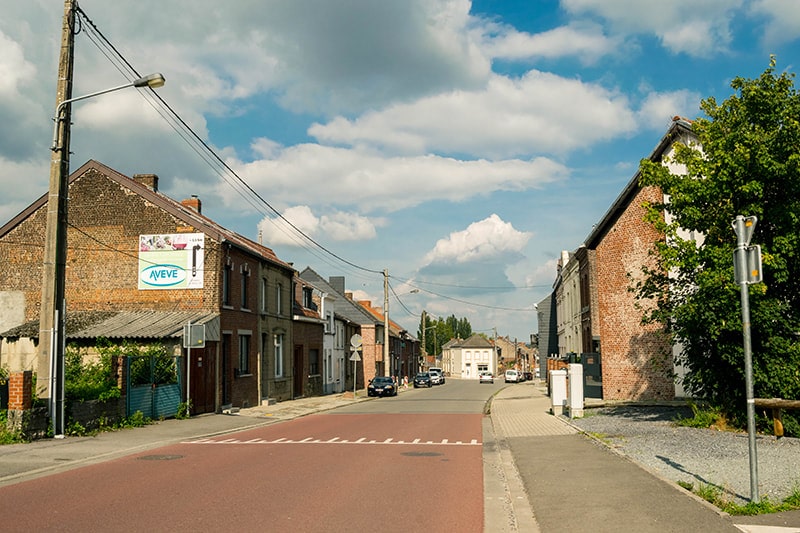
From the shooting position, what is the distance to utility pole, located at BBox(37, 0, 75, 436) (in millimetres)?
15734

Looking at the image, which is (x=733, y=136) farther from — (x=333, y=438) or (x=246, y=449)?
(x=246, y=449)

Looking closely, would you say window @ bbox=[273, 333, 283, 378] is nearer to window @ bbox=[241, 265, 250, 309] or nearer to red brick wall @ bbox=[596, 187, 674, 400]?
window @ bbox=[241, 265, 250, 309]

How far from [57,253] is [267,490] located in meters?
9.26

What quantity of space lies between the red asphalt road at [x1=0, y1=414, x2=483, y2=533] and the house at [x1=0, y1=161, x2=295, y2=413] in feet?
35.9

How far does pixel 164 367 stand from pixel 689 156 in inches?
673

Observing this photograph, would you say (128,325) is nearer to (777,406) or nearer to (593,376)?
(593,376)

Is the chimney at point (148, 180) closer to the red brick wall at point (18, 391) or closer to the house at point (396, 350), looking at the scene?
the red brick wall at point (18, 391)

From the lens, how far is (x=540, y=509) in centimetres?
866

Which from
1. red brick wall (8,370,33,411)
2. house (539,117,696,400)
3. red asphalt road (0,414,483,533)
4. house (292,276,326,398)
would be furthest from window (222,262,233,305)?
house (539,117,696,400)

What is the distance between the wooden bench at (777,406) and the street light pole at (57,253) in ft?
48.4

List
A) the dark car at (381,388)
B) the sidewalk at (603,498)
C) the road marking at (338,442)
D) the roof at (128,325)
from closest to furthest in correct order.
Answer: the sidewalk at (603,498), the road marking at (338,442), the roof at (128,325), the dark car at (381,388)

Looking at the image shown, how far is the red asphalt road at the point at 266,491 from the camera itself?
791cm

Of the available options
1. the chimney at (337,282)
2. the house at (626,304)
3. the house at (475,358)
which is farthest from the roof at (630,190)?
the house at (475,358)

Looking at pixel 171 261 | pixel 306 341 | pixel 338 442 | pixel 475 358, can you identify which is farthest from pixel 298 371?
pixel 475 358
